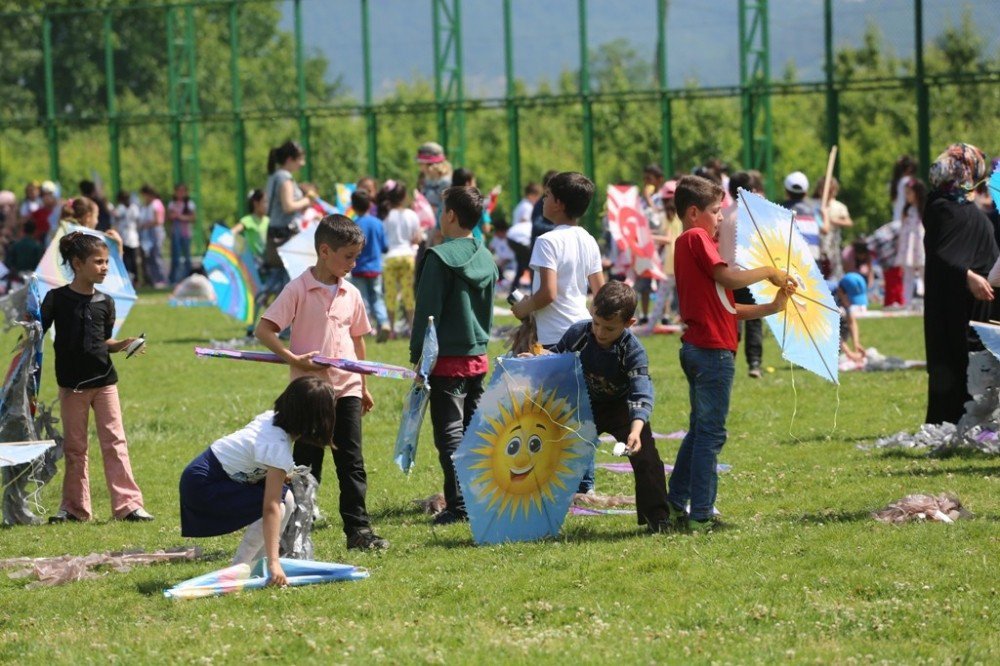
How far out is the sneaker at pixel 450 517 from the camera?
9164 mm

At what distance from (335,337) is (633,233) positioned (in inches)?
488

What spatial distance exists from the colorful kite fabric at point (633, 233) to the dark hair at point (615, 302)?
465 inches

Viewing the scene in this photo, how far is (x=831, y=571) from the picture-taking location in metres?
7.48

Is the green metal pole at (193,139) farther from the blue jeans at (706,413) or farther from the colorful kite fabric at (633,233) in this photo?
the blue jeans at (706,413)

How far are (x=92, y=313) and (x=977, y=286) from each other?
5.31 m

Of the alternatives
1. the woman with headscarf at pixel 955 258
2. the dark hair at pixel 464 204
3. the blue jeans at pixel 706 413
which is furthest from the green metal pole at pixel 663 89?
the blue jeans at pixel 706 413

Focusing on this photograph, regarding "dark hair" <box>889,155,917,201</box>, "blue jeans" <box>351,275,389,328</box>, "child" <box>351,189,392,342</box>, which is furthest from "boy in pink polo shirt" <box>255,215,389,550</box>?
"dark hair" <box>889,155,917,201</box>

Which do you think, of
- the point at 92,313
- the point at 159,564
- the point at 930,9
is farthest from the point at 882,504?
the point at 930,9

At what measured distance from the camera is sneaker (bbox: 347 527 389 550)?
8.37 m

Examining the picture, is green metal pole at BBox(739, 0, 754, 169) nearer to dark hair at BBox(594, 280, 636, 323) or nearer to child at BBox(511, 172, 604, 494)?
child at BBox(511, 172, 604, 494)

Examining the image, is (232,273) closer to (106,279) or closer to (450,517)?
(106,279)

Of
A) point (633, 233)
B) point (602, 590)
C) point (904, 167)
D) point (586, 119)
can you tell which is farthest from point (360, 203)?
point (602, 590)

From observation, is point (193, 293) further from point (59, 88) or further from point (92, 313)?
point (59, 88)

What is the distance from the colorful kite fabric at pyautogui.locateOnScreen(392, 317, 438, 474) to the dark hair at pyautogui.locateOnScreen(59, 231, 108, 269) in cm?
229
